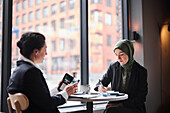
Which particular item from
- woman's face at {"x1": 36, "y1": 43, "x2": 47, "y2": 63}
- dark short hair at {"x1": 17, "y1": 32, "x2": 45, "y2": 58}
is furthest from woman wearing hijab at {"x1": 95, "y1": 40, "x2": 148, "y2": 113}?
dark short hair at {"x1": 17, "y1": 32, "x2": 45, "y2": 58}

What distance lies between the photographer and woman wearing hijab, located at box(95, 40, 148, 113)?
2.51m

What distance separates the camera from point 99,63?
3.43 meters

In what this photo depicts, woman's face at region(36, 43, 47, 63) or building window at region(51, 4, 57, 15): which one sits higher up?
building window at region(51, 4, 57, 15)

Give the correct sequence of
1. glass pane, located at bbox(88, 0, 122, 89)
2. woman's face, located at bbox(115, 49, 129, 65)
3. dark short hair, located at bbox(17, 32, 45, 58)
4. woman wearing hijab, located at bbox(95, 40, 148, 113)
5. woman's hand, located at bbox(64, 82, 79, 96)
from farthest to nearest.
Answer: glass pane, located at bbox(88, 0, 122, 89) < woman's face, located at bbox(115, 49, 129, 65) < woman wearing hijab, located at bbox(95, 40, 148, 113) < woman's hand, located at bbox(64, 82, 79, 96) < dark short hair, located at bbox(17, 32, 45, 58)

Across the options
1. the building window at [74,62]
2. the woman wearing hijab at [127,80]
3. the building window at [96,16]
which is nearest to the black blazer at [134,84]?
the woman wearing hijab at [127,80]

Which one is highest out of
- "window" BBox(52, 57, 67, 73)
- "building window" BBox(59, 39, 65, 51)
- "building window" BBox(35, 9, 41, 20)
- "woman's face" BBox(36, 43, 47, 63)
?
"building window" BBox(35, 9, 41, 20)

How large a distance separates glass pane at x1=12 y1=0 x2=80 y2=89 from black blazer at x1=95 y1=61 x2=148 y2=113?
24.7 inches

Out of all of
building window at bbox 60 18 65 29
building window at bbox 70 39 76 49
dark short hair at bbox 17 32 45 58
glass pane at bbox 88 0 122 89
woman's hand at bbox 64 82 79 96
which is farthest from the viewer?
glass pane at bbox 88 0 122 89

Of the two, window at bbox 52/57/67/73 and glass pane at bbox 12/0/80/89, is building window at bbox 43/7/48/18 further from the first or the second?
window at bbox 52/57/67/73

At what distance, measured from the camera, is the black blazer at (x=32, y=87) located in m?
1.50

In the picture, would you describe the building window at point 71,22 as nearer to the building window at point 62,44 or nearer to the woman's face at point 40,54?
the building window at point 62,44

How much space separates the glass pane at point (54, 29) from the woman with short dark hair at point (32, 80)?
3.23 feet

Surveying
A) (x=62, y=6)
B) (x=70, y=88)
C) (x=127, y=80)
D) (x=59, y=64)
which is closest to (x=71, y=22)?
(x=62, y=6)

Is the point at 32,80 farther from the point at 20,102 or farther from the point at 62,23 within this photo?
the point at 62,23
